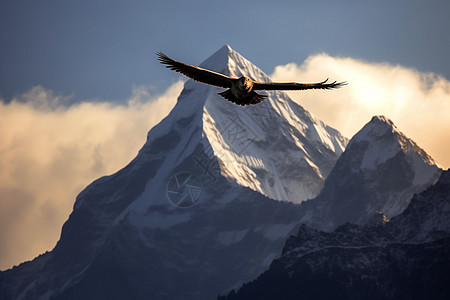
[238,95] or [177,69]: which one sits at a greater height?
[177,69]

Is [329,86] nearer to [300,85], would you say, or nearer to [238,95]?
[300,85]

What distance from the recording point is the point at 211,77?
40.6 m

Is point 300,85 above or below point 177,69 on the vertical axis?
below

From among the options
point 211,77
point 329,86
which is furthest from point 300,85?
point 211,77

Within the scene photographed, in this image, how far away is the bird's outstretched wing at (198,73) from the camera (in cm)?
4019

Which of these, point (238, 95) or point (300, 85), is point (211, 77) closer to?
point (238, 95)

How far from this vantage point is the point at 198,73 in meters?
41.1

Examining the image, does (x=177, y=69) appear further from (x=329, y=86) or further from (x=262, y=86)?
(x=329, y=86)

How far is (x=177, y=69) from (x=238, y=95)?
3.88 m

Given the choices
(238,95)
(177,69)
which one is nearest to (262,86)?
(238,95)

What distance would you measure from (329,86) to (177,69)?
7.75 metres

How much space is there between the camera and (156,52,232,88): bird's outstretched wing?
40.2m

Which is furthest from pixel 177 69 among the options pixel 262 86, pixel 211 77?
pixel 262 86

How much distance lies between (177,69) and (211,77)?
2.09 m
